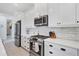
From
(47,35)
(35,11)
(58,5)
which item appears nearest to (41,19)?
(35,11)

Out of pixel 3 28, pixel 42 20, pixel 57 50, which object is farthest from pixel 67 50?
pixel 3 28

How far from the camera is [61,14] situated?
1839mm

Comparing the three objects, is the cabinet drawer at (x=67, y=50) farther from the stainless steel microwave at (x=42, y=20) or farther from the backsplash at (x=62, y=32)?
the stainless steel microwave at (x=42, y=20)

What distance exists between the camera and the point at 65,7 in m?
1.73

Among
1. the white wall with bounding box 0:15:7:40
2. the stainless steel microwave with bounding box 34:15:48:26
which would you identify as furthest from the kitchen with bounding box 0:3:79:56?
the white wall with bounding box 0:15:7:40

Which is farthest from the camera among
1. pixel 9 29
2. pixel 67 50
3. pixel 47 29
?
pixel 47 29

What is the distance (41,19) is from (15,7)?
2.56ft

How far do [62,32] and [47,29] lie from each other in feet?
1.57

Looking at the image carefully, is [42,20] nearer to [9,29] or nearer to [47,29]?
[47,29]

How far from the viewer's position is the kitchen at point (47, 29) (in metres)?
1.59

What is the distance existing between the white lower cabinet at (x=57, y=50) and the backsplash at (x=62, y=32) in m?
0.45

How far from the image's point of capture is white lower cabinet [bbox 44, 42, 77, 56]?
1398 millimetres

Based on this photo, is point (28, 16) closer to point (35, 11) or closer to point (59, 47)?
point (35, 11)

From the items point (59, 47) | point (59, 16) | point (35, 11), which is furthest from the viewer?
point (35, 11)
